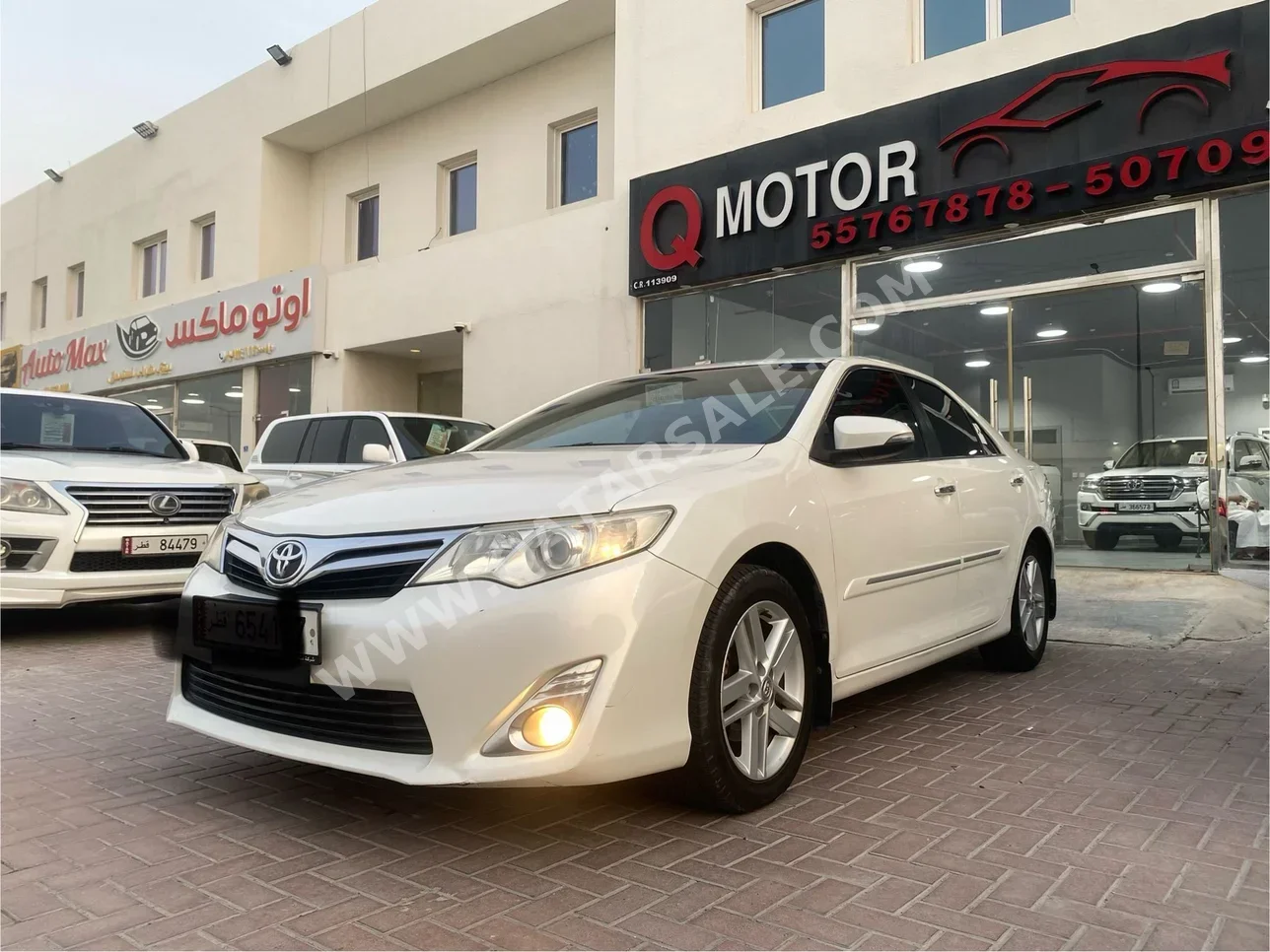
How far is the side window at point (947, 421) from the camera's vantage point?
440 centimetres

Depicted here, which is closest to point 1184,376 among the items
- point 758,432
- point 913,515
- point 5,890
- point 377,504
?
point 913,515

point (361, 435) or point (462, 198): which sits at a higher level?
point (462, 198)

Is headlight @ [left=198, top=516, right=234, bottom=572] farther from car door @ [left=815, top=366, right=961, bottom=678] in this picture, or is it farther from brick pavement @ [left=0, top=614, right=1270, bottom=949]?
car door @ [left=815, top=366, right=961, bottom=678]

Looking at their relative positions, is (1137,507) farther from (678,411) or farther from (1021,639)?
(678,411)

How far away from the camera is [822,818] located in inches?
112

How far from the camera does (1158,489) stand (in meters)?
8.59

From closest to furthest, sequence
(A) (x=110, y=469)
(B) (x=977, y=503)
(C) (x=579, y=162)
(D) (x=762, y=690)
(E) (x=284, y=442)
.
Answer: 1. (D) (x=762, y=690)
2. (B) (x=977, y=503)
3. (A) (x=110, y=469)
4. (E) (x=284, y=442)
5. (C) (x=579, y=162)

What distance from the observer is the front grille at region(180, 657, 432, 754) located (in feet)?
8.17

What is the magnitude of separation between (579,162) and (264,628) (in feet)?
41.0

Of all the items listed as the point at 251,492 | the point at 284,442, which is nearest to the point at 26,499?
the point at 251,492

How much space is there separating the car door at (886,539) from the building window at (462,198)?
12489 millimetres

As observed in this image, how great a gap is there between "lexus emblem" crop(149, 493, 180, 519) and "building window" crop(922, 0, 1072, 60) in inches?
332

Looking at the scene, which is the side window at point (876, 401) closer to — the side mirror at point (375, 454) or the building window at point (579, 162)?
the side mirror at point (375, 454)

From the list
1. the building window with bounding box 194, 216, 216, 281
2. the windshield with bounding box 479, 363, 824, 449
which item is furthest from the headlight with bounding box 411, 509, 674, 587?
the building window with bounding box 194, 216, 216, 281
